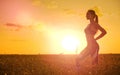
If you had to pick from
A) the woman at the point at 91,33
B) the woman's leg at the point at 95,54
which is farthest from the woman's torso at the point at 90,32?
the woman's leg at the point at 95,54

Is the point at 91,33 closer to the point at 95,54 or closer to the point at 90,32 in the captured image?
the point at 90,32

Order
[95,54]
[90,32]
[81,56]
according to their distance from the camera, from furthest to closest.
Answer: [95,54], [90,32], [81,56]

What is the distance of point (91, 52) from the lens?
14.1 m

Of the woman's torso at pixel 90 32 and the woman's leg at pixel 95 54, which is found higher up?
the woman's torso at pixel 90 32

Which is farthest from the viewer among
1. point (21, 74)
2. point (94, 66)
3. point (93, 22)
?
point (21, 74)

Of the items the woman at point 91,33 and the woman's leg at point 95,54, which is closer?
the woman at point 91,33

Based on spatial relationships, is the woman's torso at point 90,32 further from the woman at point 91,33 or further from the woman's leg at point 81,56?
the woman's leg at point 81,56

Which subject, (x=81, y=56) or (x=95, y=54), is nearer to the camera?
(x=81, y=56)

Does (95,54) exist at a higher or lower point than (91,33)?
lower

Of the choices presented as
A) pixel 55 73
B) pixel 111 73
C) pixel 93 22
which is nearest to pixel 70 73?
pixel 55 73

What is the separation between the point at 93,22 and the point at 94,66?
1.88 meters

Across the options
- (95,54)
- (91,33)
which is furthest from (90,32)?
(95,54)

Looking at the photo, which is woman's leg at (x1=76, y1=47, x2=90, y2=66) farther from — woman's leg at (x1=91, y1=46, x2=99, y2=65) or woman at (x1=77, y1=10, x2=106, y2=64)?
woman's leg at (x1=91, y1=46, x2=99, y2=65)

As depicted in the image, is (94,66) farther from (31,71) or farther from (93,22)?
(31,71)
